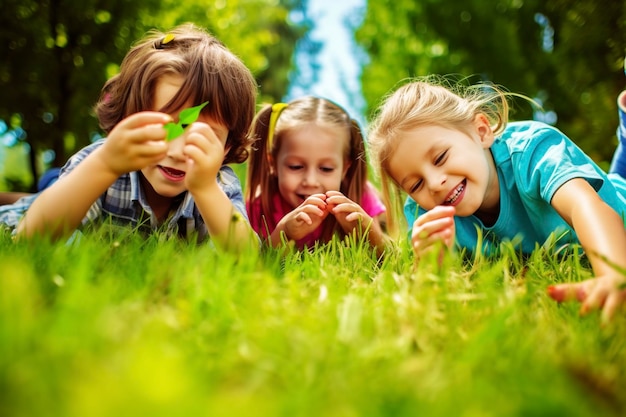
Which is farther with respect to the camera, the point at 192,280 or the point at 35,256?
the point at 35,256

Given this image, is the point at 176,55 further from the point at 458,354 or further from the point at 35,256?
the point at 458,354

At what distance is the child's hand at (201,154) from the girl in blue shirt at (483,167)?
0.80 meters

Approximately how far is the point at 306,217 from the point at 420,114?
0.77m

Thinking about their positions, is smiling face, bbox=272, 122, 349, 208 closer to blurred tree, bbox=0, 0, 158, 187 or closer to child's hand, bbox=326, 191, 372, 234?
child's hand, bbox=326, 191, 372, 234

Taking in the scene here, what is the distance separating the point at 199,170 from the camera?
1954mm

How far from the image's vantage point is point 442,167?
248 centimetres

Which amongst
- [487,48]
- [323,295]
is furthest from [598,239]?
[487,48]

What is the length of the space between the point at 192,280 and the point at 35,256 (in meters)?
0.55

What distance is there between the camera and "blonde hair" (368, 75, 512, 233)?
8.71 ft

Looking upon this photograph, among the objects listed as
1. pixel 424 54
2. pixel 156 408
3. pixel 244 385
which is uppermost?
pixel 156 408

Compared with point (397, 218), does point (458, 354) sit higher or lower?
higher

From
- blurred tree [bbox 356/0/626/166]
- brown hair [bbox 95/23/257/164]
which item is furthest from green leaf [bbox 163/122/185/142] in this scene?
blurred tree [bbox 356/0/626/166]

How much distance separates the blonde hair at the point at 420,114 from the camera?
2.66 meters

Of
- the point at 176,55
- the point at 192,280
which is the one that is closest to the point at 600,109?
the point at 176,55
